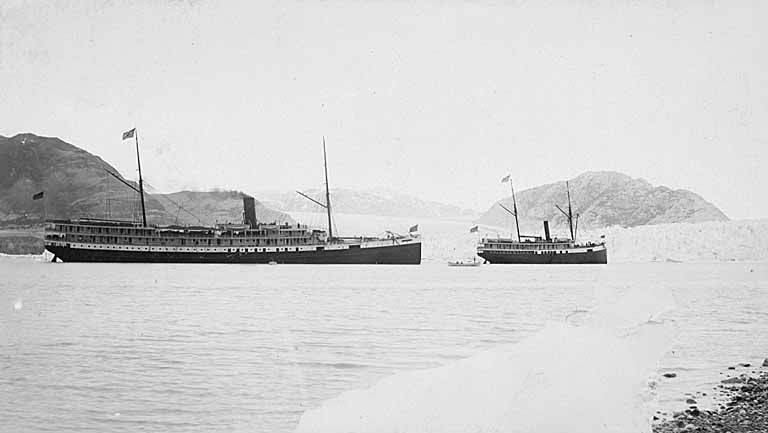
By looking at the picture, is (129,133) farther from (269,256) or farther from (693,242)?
(269,256)

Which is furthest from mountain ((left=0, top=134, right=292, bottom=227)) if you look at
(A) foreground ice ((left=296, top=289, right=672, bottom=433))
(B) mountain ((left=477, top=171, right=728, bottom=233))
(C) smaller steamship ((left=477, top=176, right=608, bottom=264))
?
(C) smaller steamship ((left=477, top=176, right=608, bottom=264))

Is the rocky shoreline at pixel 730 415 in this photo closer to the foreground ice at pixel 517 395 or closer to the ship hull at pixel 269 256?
the foreground ice at pixel 517 395

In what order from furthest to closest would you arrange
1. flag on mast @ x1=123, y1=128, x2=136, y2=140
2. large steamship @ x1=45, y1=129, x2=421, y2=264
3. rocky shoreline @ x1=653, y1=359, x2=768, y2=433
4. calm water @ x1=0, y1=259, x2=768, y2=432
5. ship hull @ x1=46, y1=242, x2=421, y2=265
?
ship hull @ x1=46, y1=242, x2=421, y2=265 → large steamship @ x1=45, y1=129, x2=421, y2=264 → flag on mast @ x1=123, y1=128, x2=136, y2=140 → calm water @ x1=0, y1=259, x2=768, y2=432 → rocky shoreline @ x1=653, y1=359, x2=768, y2=433

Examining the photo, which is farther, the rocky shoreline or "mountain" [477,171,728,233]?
"mountain" [477,171,728,233]

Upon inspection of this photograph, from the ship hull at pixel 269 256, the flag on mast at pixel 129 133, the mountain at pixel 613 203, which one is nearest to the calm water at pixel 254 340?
the mountain at pixel 613 203

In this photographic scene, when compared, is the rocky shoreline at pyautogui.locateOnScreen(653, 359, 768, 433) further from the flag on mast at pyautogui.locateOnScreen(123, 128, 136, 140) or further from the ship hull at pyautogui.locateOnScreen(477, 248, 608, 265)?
the ship hull at pyautogui.locateOnScreen(477, 248, 608, 265)

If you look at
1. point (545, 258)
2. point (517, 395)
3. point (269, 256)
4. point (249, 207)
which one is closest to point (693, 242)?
point (545, 258)
